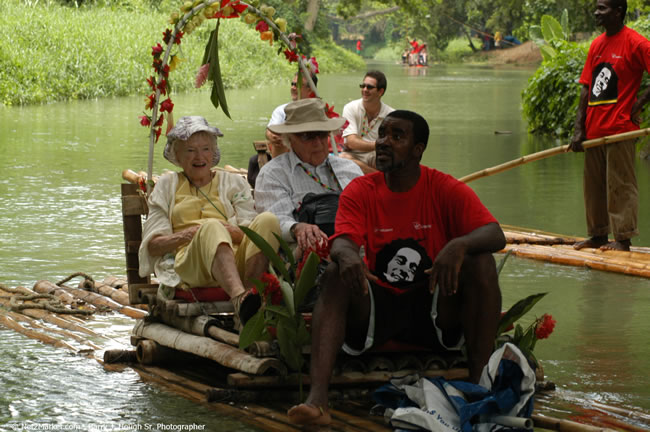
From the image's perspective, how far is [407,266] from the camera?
413 cm

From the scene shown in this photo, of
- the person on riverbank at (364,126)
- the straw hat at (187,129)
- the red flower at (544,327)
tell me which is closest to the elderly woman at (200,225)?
the straw hat at (187,129)

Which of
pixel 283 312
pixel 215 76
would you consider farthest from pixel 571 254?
pixel 283 312

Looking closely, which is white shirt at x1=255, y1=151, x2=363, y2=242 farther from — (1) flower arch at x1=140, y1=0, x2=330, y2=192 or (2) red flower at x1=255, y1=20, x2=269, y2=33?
(2) red flower at x1=255, y1=20, x2=269, y2=33

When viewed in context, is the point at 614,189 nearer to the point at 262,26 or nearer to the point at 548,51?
the point at 262,26

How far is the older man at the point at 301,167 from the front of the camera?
4977 millimetres

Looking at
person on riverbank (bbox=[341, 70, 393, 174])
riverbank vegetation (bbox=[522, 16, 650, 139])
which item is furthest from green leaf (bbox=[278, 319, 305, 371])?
riverbank vegetation (bbox=[522, 16, 650, 139])

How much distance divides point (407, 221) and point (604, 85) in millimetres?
3455

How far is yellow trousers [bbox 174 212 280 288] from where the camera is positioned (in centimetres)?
464

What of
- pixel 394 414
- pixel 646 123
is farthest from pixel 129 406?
pixel 646 123

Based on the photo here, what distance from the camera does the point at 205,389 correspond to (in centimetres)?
425

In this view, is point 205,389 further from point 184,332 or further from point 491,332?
point 491,332

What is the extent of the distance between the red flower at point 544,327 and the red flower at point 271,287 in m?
1.08

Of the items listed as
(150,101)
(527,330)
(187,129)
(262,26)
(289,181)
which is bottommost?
(527,330)

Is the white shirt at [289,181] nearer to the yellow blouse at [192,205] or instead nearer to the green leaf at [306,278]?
the yellow blouse at [192,205]
